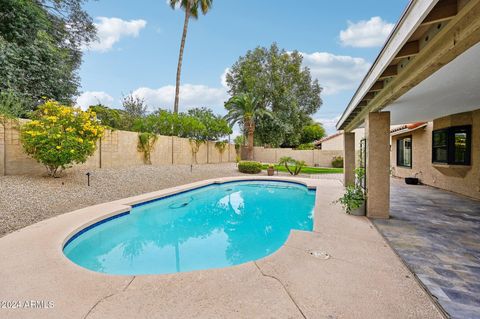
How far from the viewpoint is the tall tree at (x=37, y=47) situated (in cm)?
833

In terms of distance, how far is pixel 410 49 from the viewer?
288 cm

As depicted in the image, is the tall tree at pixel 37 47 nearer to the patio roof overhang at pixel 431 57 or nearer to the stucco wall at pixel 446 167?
the patio roof overhang at pixel 431 57

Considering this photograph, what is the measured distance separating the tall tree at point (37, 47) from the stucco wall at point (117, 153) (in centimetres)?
227

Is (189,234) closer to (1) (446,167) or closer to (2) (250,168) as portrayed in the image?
(1) (446,167)

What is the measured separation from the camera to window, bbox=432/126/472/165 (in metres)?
7.15

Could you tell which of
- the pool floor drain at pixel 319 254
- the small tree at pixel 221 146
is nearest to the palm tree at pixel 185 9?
the small tree at pixel 221 146

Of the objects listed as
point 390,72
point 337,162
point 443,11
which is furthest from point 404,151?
point 443,11

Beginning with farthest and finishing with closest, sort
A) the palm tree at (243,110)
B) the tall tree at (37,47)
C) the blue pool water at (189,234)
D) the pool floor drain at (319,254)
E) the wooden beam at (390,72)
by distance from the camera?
1. the palm tree at (243,110)
2. the tall tree at (37,47)
3. the blue pool water at (189,234)
4. the wooden beam at (390,72)
5. the pool floor drain at (319,254)

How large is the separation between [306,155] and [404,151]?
11.6 m

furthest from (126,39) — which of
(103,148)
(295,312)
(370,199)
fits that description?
(295,312)

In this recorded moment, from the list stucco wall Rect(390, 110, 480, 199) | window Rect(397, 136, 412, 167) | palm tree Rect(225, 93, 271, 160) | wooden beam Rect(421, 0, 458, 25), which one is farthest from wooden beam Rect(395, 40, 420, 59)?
palm tree Rect(225, 93, 271, 160)

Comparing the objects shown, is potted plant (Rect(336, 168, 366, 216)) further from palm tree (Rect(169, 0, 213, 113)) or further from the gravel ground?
palm tree (Rect(169, 0, 213, 113))

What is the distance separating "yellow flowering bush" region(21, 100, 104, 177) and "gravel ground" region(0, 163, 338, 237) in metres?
0.79

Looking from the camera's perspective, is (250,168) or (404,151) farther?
(250,168)
